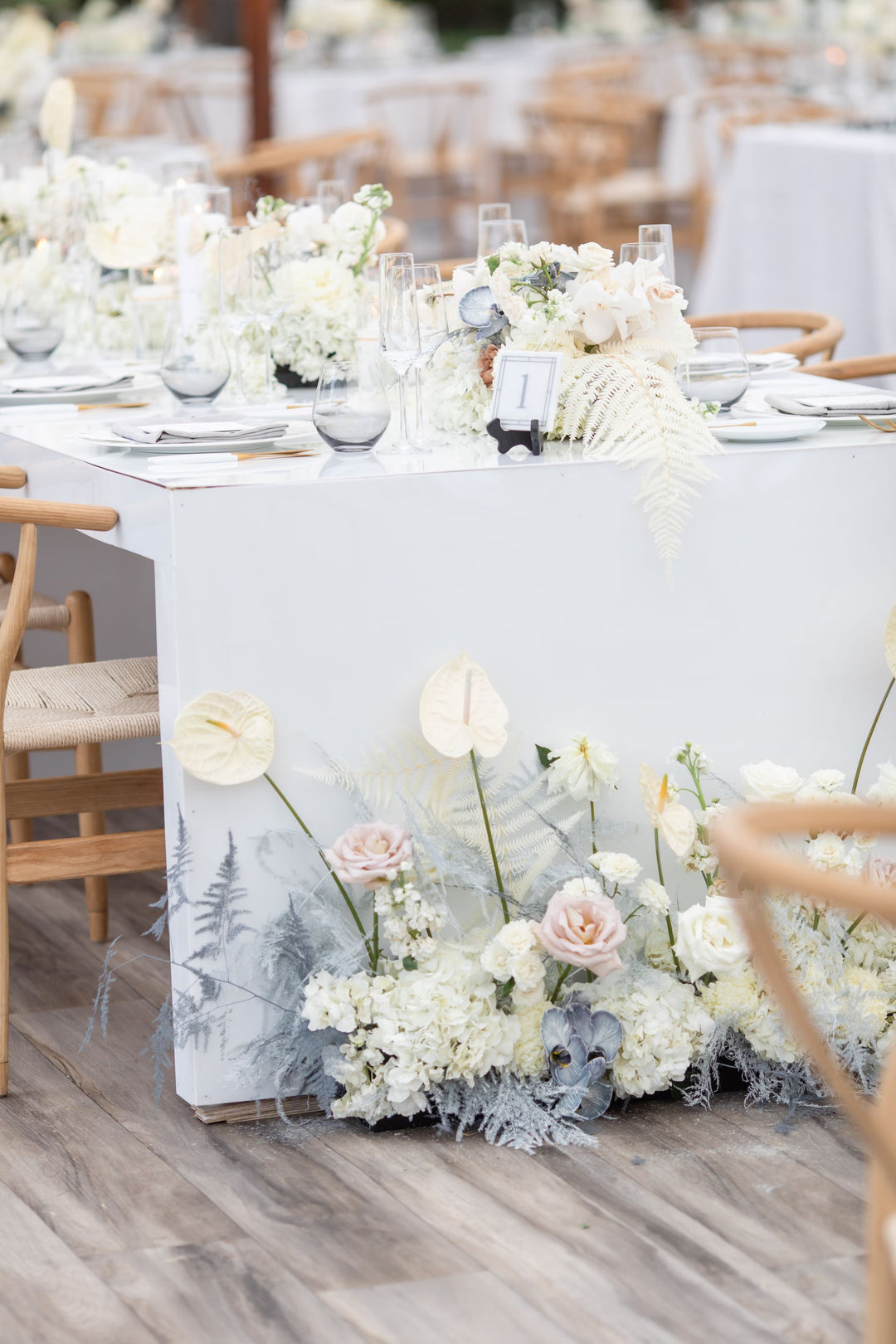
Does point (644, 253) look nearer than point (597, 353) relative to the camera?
No

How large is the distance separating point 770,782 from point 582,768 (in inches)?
9.8

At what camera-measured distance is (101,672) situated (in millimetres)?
2701

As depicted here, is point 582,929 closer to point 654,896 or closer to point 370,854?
point 654,896

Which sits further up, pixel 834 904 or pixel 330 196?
pixel 330 196

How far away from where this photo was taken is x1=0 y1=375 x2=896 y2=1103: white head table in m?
2.23

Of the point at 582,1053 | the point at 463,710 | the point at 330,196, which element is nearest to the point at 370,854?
the point at 463,710

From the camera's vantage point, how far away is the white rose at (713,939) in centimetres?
228

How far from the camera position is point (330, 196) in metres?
3.32

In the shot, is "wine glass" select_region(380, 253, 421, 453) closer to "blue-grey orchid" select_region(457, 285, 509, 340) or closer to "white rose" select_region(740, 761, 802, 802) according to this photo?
"blue-grey orchid" select_region(457, 285, 509, 340)

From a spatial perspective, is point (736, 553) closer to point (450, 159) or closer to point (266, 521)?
point (266, 521)

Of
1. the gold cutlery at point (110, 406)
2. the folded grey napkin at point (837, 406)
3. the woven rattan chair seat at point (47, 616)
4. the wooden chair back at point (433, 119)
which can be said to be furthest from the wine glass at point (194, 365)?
the wooden chair back at point (433, 119)

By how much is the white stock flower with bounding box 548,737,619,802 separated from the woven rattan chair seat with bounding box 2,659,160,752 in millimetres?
525

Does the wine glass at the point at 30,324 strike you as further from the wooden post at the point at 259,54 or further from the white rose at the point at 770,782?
the wooden post at the point at 259,54

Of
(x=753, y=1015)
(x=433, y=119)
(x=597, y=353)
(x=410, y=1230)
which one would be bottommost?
(x=410, y=1230)
